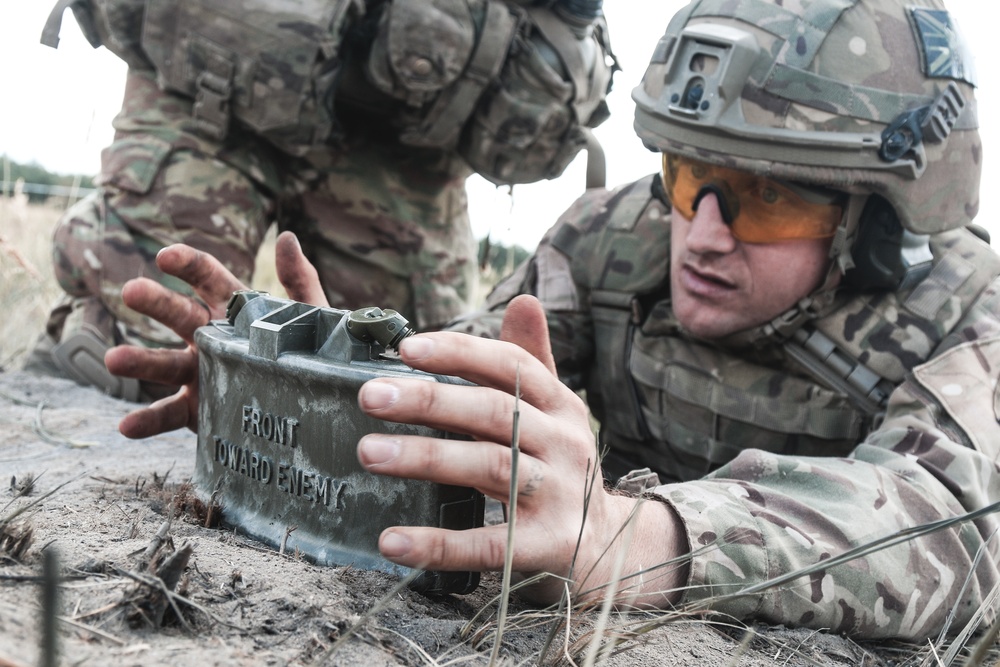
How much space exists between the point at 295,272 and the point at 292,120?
1.45m

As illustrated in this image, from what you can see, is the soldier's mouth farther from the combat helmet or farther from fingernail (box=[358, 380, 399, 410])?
fingernail (box=[358, 380, 399, 410])

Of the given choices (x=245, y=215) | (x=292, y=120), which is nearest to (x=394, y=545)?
(x=292, y=120)

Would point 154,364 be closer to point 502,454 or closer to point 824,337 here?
point 502,454

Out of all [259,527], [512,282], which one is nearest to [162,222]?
[512,282]

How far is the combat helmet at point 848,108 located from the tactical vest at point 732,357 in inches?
4.7

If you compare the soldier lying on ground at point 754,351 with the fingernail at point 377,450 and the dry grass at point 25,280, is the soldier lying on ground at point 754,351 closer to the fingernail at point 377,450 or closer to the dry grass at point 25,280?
the fingernail at point 377,450

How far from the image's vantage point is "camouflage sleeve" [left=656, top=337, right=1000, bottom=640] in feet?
5.43

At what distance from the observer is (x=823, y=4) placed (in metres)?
2.32

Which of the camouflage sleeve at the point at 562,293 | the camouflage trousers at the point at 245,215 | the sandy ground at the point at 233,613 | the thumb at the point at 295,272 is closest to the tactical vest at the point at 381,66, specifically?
the camouflage trousers at the point at 245,215

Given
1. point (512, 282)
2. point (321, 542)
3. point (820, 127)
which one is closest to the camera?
point (321, 542)

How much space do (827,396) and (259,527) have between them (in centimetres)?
148

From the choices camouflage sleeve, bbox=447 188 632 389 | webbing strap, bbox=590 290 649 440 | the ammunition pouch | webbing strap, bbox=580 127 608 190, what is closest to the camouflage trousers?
the ammunition pouch

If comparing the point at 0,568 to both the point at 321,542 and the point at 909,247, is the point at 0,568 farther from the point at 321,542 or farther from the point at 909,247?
the point at 909,247

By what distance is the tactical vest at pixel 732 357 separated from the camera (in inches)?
92.7
